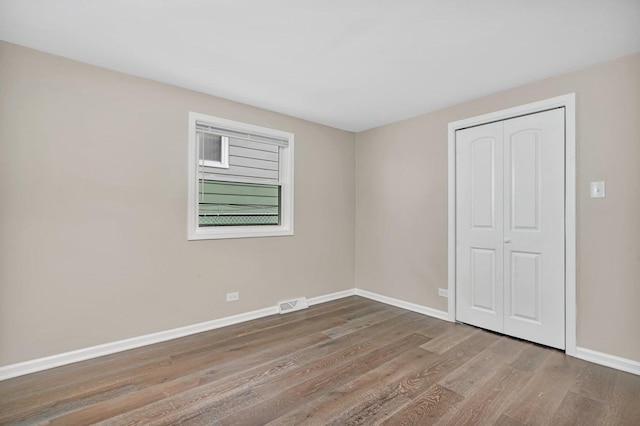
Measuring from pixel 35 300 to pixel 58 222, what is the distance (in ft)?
2.00

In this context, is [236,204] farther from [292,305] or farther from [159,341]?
[159,341]

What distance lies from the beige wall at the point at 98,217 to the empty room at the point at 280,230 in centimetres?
2

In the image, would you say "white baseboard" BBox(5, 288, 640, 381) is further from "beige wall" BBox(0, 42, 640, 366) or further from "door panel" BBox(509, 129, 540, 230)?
"door panel" BBox(509, 129, 540, 230)

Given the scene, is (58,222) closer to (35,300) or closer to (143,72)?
(35,300)

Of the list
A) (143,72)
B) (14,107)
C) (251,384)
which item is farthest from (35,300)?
(143,72)

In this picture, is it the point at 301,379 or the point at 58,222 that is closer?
the point at 301,379

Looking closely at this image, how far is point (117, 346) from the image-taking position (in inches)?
106

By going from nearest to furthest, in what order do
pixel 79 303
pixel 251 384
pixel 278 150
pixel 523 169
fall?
pixel 251 384
pixel 79 303
pixel 523 169
pixel 278 150

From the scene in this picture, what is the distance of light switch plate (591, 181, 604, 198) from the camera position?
8.29ft

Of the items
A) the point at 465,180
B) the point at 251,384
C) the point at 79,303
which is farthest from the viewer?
the point at 465,180

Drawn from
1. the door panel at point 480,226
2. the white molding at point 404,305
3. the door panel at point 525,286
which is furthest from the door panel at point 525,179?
the white molding at point 404,305

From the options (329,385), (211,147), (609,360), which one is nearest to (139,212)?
(211,147)

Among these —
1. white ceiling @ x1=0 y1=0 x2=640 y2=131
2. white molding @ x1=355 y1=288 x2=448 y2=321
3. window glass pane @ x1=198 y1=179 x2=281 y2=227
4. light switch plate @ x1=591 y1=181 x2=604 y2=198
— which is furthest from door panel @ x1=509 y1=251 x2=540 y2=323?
window glass pane @ x1=198 y1=179 x2=281 y2=227

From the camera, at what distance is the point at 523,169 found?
2.96 m
